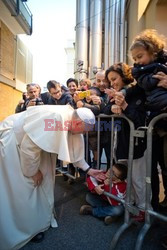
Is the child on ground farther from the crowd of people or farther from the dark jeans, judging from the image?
the dark jeans

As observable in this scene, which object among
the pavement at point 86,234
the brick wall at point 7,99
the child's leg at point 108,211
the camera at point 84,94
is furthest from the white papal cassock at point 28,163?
the brick wall at point 7,99

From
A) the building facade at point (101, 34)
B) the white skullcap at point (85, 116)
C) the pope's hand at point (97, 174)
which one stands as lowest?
the pope's hand at point (97, 174)

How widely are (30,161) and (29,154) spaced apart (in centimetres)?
6

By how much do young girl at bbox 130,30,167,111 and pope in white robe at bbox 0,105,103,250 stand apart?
478mm

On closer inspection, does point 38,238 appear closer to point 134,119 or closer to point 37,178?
point 37,178

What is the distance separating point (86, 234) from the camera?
1778 mm

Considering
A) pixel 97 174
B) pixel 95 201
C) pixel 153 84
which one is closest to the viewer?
pixel 153 84

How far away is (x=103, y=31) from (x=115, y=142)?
17.5 ft

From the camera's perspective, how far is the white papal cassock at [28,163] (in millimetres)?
1544

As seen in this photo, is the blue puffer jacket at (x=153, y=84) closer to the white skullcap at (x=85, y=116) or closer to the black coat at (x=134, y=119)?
the black coat at (x=134, y=119)

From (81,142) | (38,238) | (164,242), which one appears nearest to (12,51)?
(81,142)

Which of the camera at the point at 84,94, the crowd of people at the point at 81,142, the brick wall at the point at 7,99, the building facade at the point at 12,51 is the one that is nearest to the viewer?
the crowd of people at the point at 81,142

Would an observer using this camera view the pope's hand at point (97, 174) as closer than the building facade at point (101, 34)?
Yes

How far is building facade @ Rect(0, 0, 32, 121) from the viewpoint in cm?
704
